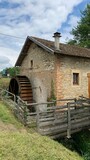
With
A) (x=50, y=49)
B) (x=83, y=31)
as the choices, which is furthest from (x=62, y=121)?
(x=83, y=31)

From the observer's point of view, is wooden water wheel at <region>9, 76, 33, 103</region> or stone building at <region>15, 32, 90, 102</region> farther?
wooden water wheel at <region>9, 76, 33, 103</region>

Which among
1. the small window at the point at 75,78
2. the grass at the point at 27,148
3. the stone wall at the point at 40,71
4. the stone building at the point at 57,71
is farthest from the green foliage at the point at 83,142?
the small window at the point at 75,78

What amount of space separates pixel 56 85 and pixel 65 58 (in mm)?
2086

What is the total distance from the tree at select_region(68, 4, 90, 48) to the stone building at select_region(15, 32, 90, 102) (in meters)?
18.3

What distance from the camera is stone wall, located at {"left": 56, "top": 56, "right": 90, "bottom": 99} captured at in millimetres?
15819

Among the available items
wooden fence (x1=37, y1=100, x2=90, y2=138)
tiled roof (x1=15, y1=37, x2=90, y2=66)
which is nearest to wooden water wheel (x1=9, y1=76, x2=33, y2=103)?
tiled roof (x1=15, y1=37, x2=90, y2=66)

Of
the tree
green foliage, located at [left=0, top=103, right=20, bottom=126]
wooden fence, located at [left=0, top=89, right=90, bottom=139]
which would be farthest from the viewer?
the tree

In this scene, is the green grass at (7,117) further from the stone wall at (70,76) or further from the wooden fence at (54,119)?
the stone wall at (70,76)

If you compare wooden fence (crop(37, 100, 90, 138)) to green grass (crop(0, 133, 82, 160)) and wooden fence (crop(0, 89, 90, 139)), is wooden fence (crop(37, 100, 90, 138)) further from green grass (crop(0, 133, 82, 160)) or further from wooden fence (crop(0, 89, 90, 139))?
green grass (crop(0, 133, 82, 160))

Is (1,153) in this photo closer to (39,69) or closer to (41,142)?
(41,142)

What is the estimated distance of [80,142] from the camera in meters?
12.5

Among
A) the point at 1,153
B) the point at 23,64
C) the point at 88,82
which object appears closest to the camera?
the point at 1,153

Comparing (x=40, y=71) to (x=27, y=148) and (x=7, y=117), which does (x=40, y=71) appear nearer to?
(x=7, y=117)

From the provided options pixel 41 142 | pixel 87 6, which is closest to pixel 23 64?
pixel 41 142
